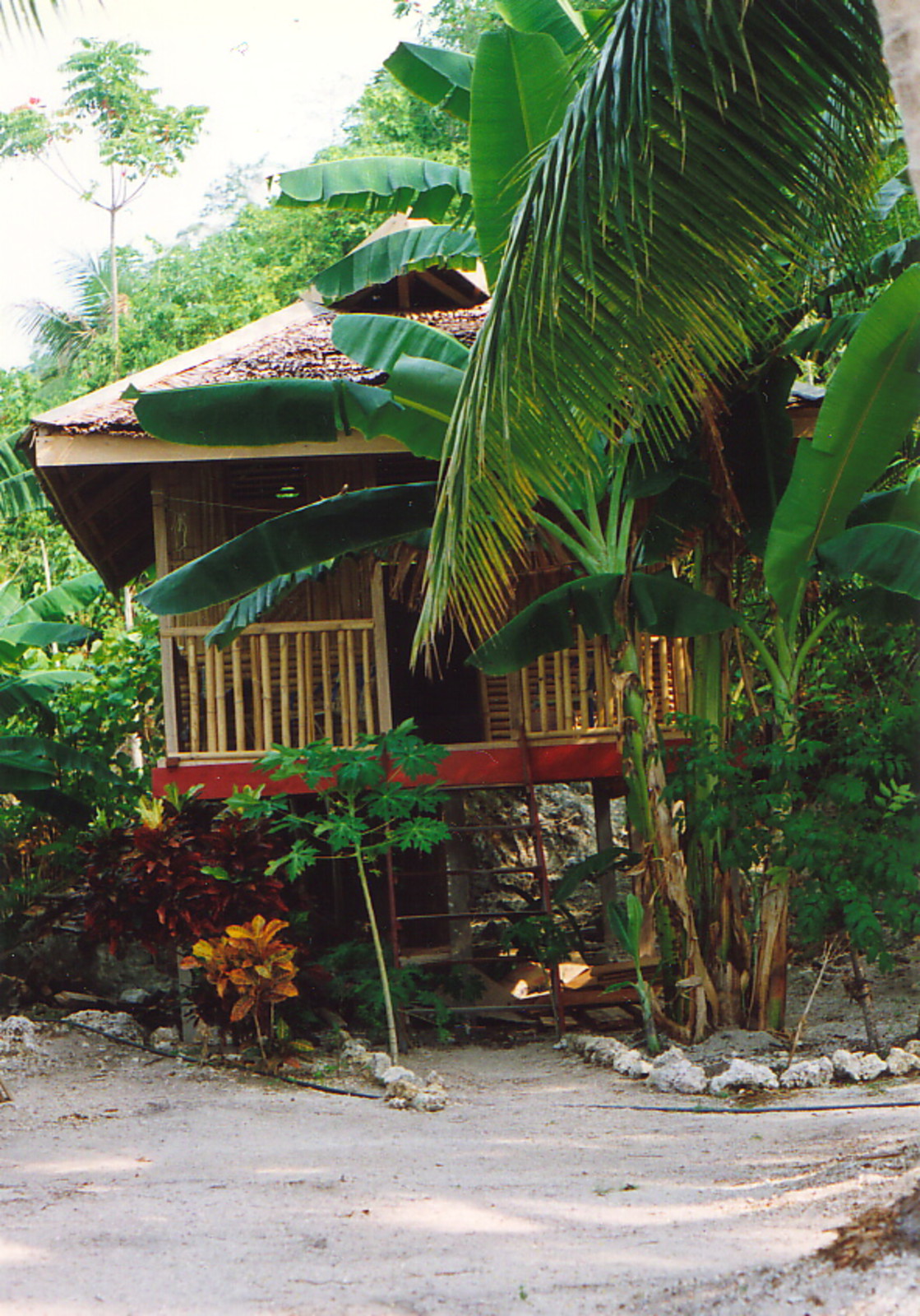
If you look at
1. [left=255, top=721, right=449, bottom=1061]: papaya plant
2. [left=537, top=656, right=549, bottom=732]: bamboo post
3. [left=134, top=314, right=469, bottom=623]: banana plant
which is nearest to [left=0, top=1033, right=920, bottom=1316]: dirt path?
[left=255, top=721, right=449, bottom=1061]: papaya plant

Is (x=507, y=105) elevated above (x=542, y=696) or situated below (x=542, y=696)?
above

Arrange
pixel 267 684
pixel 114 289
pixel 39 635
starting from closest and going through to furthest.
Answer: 1. pixel 267 684
2. pixel 39 635
3. pixel 114 289

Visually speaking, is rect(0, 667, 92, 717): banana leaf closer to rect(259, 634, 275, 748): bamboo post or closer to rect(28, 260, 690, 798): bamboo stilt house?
rect(28, 260, 690, 798): bamboo stilt house

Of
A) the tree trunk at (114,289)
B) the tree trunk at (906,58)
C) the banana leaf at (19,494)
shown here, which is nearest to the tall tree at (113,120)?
the tree trunk at (114,289)

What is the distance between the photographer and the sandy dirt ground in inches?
117

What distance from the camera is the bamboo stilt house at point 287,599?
8.52 m

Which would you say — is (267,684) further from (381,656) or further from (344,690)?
(381,656)

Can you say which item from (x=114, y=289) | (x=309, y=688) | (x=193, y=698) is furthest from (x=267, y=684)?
(x=114, y=289)

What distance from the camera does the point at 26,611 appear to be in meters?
12.3

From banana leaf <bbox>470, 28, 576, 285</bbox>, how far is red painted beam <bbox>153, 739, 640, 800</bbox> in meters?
3.99

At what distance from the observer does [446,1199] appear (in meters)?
4.11

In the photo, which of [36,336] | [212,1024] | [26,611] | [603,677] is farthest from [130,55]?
[212,1024]

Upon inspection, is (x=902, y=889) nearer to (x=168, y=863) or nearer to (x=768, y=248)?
(x=768, y=248)

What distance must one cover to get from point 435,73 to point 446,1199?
6.32 m
